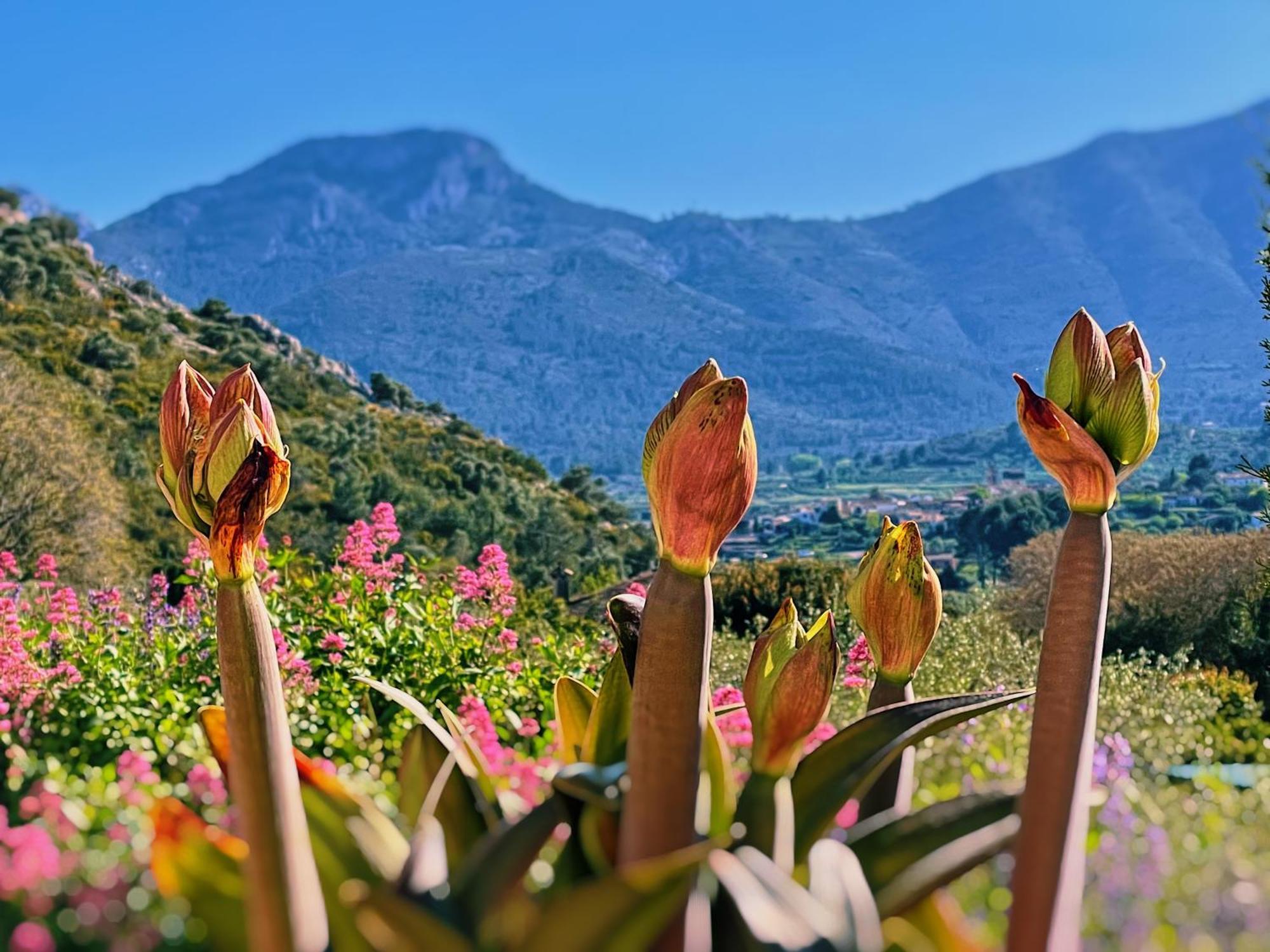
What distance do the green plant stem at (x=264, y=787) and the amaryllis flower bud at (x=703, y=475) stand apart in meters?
0.47

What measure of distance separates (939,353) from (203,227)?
133901mm

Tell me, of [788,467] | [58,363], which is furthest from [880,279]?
[58,363]

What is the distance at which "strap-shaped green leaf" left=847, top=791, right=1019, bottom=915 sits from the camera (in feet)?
3.95

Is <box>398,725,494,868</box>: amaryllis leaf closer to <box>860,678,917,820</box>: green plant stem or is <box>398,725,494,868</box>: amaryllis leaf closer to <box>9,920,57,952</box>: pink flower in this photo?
<box>9,920,57,952</box>: pink flower

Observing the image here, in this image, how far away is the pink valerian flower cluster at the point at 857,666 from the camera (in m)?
3.33

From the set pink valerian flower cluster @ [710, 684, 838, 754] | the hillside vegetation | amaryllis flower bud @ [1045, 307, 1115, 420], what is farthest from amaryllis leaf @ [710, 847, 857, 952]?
the hillside vegetation

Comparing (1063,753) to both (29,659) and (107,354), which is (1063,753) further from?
(107,354)

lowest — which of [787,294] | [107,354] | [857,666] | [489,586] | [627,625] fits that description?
[857,666]

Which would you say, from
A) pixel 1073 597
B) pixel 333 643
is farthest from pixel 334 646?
pixel 1073 597

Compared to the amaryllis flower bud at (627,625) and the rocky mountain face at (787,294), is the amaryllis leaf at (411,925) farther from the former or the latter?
the rocky mountain face at (787,294)

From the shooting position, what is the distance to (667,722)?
1.19 metres

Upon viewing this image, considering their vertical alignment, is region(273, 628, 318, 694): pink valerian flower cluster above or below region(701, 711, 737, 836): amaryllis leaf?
below

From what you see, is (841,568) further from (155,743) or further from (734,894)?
(734,894)

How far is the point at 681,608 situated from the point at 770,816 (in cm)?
30
